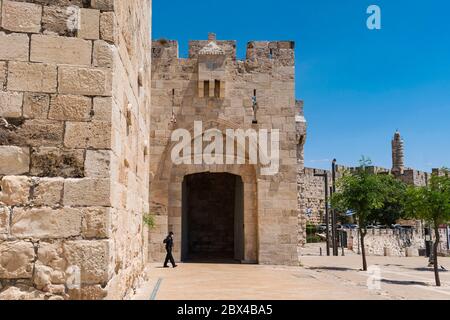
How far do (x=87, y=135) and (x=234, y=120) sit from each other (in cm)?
958

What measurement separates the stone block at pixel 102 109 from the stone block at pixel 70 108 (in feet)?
0.22

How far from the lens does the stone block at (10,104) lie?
4828 mm

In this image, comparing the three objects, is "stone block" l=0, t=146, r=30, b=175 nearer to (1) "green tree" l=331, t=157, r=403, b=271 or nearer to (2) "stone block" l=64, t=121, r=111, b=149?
(2) "stone block" l=64, t=121, r=111, b=149

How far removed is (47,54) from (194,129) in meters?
9.30

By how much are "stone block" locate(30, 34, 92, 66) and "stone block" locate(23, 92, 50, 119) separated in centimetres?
37

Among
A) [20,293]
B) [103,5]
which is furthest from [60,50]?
[20,293]

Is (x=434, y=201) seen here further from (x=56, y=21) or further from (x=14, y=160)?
(x=14, y=160)

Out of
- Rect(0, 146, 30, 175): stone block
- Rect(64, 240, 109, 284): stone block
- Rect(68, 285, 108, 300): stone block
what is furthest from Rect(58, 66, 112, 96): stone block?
Rect(68, 285, 108, 300): stone block

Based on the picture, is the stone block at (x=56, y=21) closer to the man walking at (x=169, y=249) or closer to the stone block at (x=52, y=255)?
the stone block at (x=52, y=255)

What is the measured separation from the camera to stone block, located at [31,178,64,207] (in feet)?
15.6
